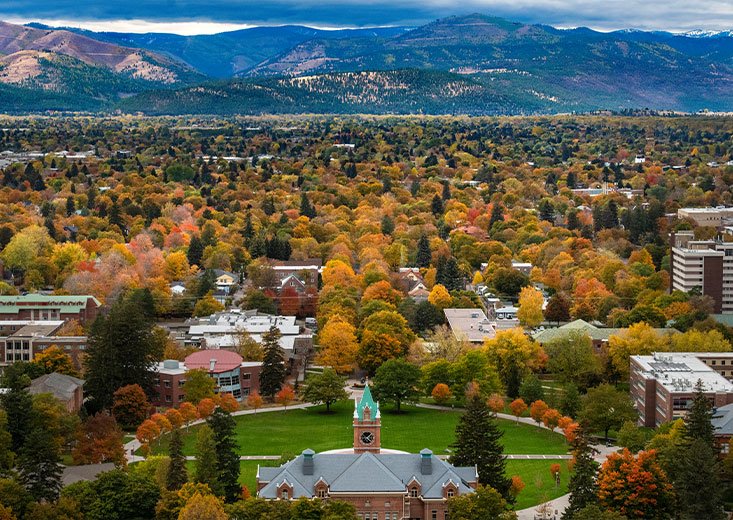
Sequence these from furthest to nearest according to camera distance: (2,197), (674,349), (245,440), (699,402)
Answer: (2,197) → (674,349) → (245,440) → (699,402)

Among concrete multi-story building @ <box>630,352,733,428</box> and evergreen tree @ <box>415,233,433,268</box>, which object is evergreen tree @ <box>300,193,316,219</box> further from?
concrete multi-story building @ <box>630,352,733,428</box>

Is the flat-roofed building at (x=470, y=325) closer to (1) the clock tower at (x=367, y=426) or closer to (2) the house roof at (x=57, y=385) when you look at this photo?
(2) the house roof at (x=57, y=385)

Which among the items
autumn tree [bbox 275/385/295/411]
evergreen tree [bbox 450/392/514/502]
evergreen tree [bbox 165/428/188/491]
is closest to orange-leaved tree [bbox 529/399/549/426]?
evergreen tree [bbox 450/392/514/502]

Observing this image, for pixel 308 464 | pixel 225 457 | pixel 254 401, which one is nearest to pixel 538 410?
pixel 254 401

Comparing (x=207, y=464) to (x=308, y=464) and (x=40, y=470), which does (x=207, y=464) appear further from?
(x=40, y=470)

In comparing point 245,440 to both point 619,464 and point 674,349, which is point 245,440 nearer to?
point 619,464

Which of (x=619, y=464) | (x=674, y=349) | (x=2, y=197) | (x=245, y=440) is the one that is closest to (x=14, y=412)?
(x=245, y=440)
